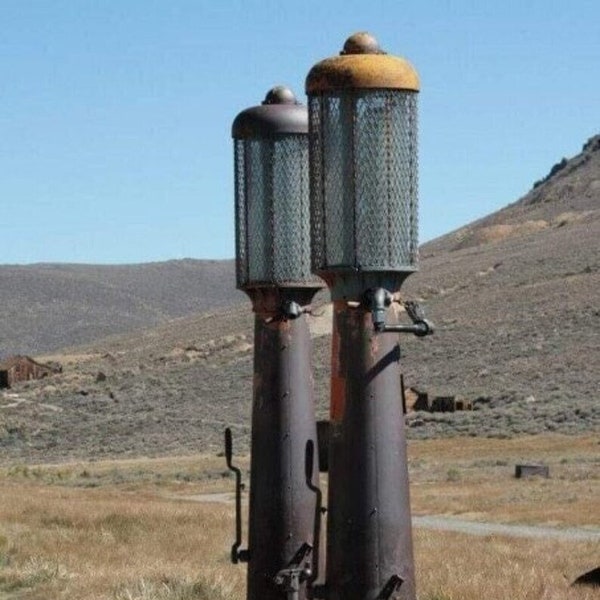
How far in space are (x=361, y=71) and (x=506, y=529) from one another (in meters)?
14.4

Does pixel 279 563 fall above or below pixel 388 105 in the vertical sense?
below

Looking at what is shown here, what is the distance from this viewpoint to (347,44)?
639 centimetres

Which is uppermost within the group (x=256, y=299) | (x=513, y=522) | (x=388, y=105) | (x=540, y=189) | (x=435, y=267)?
(x=540, y=189)

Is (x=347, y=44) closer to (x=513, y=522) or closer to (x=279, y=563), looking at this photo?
(x=279, y=563)

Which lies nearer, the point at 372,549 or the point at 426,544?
the point at 372,549

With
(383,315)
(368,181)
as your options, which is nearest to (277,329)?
(368,181)

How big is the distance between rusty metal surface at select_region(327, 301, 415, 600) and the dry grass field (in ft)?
5.60

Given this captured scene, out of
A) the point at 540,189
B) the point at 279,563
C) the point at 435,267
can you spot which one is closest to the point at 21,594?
the point at 279,563

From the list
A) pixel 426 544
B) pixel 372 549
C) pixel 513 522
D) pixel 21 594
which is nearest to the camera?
pixel 372 549

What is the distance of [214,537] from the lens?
55.1 ft

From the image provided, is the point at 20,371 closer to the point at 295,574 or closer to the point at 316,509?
the point at 295,574

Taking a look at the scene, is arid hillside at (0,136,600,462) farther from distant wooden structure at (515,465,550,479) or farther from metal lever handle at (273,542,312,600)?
metal lever handle at (273,542,312,600)

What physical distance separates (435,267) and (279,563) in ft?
327

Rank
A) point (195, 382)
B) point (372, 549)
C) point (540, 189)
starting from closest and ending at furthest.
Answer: point (372, 549), point (195, 382), point (540, 189)
